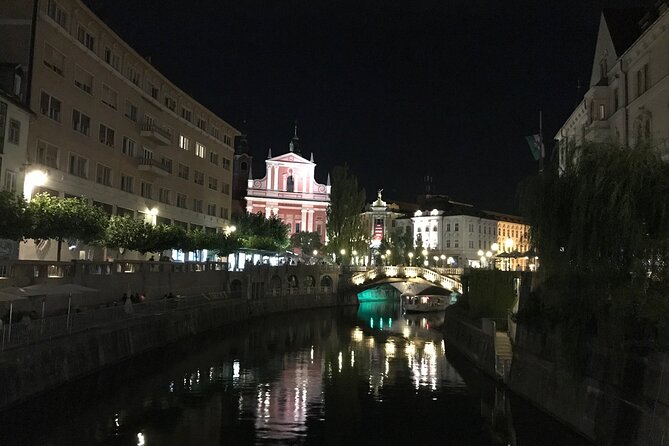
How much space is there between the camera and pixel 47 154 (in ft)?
160

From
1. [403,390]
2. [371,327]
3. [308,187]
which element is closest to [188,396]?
[403,390]

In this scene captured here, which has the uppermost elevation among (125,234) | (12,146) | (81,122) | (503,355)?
(81,122)

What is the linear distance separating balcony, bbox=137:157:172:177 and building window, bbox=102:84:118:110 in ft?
23.9

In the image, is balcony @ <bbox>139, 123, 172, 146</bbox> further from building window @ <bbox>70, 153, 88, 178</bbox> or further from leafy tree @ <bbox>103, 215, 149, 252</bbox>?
leafy tree @ <bbox>103, 215, 149, 252</bbox>

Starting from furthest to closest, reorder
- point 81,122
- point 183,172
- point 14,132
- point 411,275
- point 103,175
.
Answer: point 411,275 < point 183,172 < point 103,175 < point 81,122 < point 14,132

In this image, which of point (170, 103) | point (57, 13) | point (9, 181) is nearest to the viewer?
point (9, 181)

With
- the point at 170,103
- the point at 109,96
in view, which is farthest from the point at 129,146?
the point at 170,103

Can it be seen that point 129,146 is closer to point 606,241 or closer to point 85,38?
point 85,38

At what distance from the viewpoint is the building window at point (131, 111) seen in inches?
2464

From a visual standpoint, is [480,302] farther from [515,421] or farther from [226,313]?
[226,313]

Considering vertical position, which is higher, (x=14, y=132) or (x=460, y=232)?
(x=460, y=232)

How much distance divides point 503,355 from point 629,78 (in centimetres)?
2265

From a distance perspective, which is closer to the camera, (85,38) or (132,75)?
(85,38)

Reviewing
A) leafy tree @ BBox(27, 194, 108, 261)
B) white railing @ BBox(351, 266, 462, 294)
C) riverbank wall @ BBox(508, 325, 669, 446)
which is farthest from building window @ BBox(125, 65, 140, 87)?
white railing @ BBox(351, 266, 462, 294)
